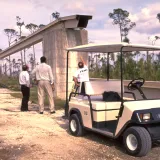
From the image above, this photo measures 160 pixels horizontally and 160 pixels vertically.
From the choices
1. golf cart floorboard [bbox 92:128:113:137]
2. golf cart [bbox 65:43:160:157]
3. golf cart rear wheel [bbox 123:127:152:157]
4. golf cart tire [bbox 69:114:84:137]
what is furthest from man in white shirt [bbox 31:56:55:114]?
golf cart rear wheel [bbox 123:127:152:157]

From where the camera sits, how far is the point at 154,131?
20.3ft

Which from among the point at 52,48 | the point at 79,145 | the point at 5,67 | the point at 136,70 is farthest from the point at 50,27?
the point at 5,67

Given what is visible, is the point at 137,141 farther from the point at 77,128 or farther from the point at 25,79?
the point at 25,79

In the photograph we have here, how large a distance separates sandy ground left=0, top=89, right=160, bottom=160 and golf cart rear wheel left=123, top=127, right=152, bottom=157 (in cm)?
14

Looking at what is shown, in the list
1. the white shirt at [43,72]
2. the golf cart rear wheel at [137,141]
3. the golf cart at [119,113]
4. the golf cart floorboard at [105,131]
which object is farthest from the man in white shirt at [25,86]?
the golf cart rear wheel at [137,141]

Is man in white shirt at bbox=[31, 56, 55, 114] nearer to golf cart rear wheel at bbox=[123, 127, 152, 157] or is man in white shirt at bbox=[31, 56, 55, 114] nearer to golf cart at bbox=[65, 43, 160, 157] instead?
golf cart at bbox=[65, 43, 160, 157]

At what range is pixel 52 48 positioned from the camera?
1521 centimetres

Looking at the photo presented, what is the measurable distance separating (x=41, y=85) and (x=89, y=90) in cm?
348

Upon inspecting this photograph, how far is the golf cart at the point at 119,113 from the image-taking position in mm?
6047

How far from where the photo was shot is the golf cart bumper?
6141 mm

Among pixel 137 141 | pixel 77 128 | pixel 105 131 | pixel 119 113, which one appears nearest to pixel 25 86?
pixel 77 128

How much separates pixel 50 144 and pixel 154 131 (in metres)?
2.16

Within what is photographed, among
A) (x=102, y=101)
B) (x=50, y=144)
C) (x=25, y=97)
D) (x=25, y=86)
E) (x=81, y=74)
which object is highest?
(x=81, y=74)

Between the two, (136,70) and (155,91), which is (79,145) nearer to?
(155,91)
